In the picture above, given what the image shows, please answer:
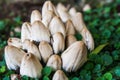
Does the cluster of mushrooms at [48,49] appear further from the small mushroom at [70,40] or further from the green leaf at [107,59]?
the green leaf at [107,59]

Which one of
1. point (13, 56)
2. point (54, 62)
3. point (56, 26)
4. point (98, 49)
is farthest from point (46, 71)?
point (98, 49)

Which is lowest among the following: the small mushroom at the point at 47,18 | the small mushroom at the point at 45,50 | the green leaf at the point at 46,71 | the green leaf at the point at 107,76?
the green leaf at the point at 107,76

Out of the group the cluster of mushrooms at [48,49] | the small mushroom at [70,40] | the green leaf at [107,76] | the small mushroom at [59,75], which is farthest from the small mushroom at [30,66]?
the green leaf at [107,76]

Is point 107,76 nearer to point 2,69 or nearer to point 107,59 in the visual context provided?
point 107,59

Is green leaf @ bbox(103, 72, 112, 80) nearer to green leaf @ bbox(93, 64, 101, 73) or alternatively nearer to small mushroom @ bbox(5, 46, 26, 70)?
green leaf @ bbox(93, 64, 101, 73)

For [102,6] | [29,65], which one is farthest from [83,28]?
[102,6]
